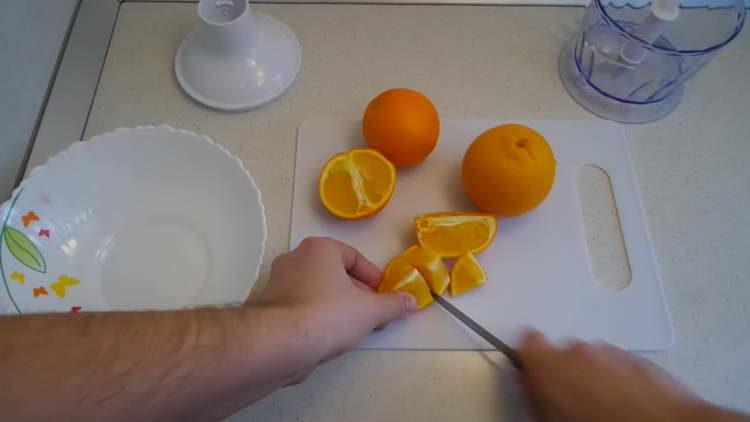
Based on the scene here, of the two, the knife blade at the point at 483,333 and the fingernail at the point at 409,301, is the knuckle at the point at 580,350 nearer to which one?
the knife blade at the point at 483,333

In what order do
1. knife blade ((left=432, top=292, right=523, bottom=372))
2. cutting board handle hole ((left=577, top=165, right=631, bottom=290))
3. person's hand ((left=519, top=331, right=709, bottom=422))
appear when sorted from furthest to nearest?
cutting board handle hole ((left=577, top=165, right=631, bottom=290))
knife blade ((left=432, top=292, right=523, bottom=372))
person's hand ((left=519, top=331, right=709, bottom=422))

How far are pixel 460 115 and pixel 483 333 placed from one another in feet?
1.21

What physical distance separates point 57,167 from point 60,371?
1.18 ft

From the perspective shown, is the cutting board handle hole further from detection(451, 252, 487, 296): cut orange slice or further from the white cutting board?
detection(451, 252, 487, 296): cut orange slice

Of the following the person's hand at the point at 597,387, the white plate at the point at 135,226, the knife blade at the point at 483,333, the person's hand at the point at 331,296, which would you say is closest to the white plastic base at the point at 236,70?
the white plate at the point at 135,226

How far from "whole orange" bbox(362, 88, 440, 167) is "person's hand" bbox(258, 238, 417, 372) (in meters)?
0.17

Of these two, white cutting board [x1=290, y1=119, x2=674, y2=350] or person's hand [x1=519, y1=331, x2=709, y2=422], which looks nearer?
person's hand [x1=519, y1=331, x2=709, y2=422]

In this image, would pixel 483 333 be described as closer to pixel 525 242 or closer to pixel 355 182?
pixel 525 242

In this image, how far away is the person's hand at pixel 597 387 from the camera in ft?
1.70

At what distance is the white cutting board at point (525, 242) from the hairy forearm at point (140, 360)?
0.21 m

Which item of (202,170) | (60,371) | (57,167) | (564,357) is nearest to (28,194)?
(57,167)

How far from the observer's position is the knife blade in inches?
24.4

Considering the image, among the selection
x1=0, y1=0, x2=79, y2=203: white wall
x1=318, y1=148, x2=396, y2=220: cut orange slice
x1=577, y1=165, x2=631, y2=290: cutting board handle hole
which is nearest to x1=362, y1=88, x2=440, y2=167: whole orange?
x1=318, y1=148, x2=396, y2=220: cut orange slice

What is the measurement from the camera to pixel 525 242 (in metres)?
0.74
